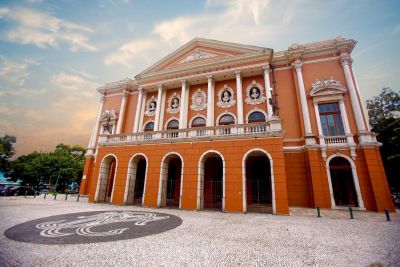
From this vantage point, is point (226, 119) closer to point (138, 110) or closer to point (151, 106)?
point (151, 106)

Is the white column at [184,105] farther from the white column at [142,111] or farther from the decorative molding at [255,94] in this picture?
the decorative molding at [255,94]

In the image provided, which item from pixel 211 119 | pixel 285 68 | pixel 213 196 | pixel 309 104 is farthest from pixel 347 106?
pixel 213 196

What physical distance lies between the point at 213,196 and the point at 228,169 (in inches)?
190

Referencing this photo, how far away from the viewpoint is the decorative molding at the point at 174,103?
19.8m

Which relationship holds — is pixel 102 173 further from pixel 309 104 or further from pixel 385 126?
pixel 385 126

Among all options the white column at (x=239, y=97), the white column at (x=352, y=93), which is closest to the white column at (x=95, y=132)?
the white column at (x=239, y=97)

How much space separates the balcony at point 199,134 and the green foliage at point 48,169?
2293 cm

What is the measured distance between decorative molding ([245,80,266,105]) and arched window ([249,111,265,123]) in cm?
102

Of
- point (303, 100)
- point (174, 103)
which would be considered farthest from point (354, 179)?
point (174, 103)

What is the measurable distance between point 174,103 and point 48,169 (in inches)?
1099

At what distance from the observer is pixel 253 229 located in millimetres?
6891

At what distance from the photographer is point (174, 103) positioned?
20328 millimetres

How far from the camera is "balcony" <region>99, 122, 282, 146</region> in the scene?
11672mm

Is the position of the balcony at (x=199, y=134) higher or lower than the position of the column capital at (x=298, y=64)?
lower
